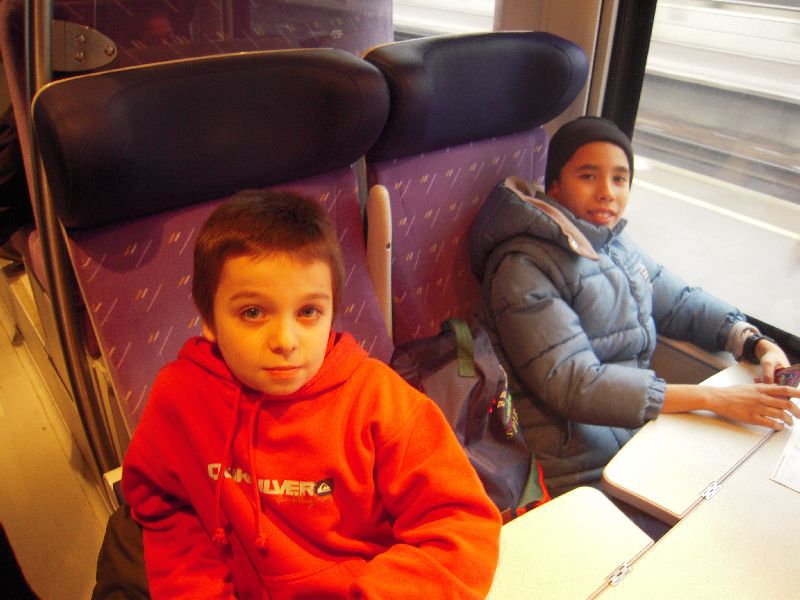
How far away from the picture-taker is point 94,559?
1.94 metres

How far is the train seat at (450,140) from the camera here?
5.14 ft

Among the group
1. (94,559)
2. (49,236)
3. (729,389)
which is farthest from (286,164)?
(94,559)

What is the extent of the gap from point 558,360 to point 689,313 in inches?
25.0

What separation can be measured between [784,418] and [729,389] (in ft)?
0.39

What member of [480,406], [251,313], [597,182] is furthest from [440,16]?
[251,313]

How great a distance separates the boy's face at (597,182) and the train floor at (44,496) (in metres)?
1.75

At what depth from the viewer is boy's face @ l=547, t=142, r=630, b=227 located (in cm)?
172

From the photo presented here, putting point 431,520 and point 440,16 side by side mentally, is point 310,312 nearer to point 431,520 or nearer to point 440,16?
point 431,520

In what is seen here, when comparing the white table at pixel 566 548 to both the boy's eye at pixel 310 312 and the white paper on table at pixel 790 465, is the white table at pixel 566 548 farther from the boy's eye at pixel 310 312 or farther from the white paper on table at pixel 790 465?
the boy's eye at pixel 310 312

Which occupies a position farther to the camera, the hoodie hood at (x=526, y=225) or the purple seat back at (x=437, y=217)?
the purple seat back at (x=437, y=217)

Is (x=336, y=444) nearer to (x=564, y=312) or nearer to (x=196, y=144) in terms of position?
(x=196, y=144)

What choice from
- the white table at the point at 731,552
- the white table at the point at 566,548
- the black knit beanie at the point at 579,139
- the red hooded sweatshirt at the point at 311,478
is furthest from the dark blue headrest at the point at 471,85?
the white table at the point at 731,552

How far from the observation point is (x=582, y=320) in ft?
5.53

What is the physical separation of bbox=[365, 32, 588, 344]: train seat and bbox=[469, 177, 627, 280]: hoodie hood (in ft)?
0.33
